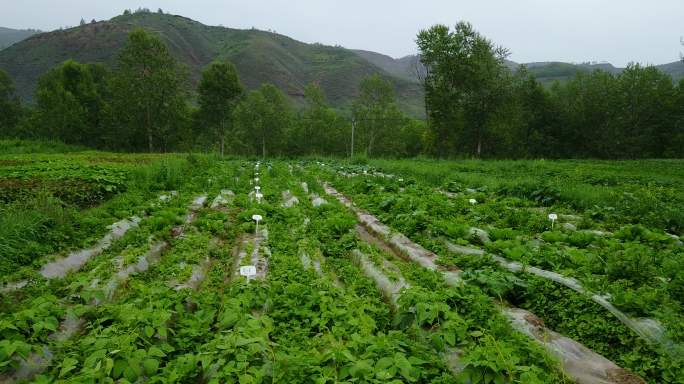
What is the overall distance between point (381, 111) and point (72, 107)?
36267 millimetres

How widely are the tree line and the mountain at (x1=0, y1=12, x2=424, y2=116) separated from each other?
2474 inches

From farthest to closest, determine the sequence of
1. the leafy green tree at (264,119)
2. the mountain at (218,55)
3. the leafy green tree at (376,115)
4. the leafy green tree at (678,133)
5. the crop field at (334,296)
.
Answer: the mountain at (218,55) → the leafy green tree at (376,115) → the leafy green tree at (264,119) → the leafy green tree at (678,133) → the crop field at (334,296)

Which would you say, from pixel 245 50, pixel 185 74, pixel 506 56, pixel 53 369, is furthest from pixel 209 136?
pixel 245 50

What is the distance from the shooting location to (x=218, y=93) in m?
41.3

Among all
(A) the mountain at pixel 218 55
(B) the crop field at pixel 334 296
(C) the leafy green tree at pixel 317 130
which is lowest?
(B) the crop field at pixel 334 296

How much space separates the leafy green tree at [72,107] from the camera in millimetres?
37938

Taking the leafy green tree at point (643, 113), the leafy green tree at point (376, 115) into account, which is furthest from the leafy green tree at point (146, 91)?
the leafy green tree at point (643, 113)

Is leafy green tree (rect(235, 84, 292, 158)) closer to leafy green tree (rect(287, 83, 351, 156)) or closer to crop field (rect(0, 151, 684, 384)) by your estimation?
leafy green tree (rect(287, 83, 351, 156))

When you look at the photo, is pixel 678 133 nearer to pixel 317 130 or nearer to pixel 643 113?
pixel 643 113

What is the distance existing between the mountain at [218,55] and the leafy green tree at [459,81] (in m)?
76.4

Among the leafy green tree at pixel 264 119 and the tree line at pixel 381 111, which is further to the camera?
the leafy green tree at pixel 264 119

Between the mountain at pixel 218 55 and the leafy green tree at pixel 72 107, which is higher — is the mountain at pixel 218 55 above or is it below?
above

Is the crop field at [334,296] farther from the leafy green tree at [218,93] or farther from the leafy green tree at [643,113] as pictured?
the leafy green tree at [643,113]

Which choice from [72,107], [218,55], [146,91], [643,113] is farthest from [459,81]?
[218,55]
